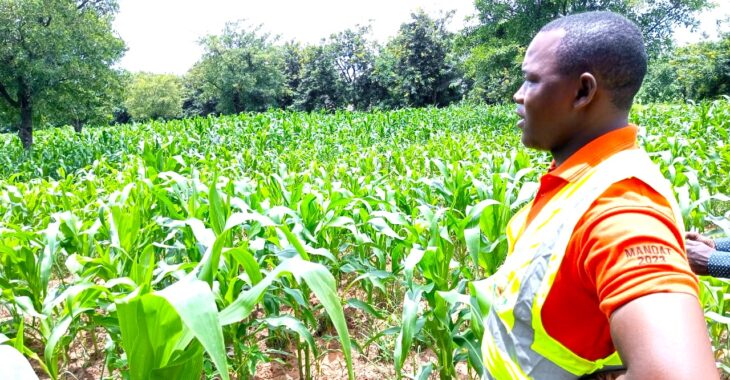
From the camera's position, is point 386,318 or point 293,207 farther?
point 293,207

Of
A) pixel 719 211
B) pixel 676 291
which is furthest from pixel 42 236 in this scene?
pixel 719 211

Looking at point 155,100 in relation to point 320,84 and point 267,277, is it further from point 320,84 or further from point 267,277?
point 267,277

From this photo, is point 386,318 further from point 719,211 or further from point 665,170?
point 719,211

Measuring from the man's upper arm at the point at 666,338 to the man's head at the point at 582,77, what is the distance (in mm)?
398

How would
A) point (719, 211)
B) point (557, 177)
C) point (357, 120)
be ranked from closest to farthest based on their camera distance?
1. point (557, 177)
2. point (719, 211)
3. point (357, 120)

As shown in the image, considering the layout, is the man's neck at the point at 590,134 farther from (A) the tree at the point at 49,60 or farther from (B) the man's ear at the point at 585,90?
(A) the tree at the point at 49,60

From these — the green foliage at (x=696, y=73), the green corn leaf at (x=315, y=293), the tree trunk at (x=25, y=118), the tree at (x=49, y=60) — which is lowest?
the green foliage at (x=696, y=73)

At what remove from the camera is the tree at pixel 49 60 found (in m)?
12.1

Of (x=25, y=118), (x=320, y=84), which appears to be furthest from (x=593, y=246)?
(x=320, y=84)

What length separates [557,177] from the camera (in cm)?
93

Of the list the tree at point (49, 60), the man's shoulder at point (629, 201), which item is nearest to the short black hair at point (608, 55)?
the man's shoulder at point (629, 201)

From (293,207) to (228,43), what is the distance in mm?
43766

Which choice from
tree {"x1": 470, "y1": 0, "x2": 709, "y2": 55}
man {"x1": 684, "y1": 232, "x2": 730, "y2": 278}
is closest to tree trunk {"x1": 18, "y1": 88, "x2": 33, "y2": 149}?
man {"x1": 684, "y1": 232, "x2": 730, "y2": 278}

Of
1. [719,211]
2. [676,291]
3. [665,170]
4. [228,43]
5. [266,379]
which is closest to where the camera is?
[676,291]
